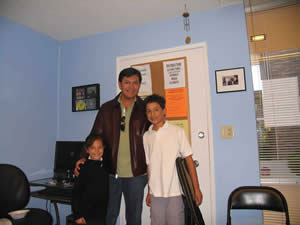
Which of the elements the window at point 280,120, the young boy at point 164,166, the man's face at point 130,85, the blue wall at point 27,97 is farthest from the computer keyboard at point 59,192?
the window at point 280,120

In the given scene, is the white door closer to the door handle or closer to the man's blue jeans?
the door handle

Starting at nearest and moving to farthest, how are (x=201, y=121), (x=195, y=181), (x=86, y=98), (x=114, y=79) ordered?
(x=195, y=181) < (x=201, y=121) < (x=114, y=79) < (x=86, y=98)

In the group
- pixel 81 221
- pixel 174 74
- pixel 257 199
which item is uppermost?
pixel 174 74

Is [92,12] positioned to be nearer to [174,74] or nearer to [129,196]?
[174,74]

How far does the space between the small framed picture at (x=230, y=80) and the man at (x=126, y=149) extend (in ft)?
2.85

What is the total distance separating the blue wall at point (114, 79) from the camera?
2064mm

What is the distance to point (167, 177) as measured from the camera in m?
1.53

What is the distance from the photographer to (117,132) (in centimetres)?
172

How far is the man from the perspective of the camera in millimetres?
1651

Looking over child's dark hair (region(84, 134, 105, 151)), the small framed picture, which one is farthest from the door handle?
child's dark hair (region(84, 134, 105, 151))

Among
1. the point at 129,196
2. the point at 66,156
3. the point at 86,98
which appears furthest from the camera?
the point at 86,98

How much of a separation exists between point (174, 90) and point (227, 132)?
0.68 meters

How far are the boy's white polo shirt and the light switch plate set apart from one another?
0.64m

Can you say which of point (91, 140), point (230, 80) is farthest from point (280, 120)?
point (91, 140)
